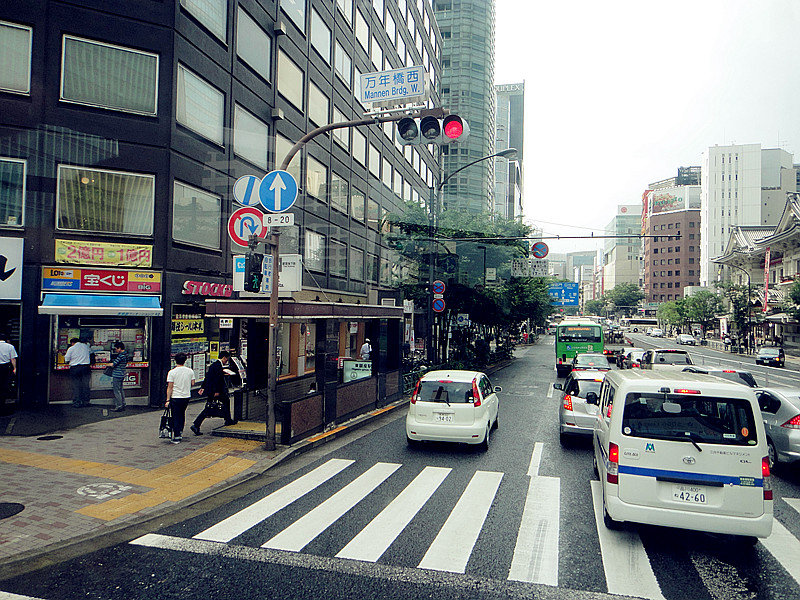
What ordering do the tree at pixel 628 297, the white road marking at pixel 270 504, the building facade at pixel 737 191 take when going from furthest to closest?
the tree at pixel 628 297, the building facade at pixel 737 191, the white road marking at pixel 270 504

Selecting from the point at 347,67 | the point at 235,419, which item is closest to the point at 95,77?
the point at 235,419

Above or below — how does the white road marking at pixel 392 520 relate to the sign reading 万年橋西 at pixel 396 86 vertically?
below

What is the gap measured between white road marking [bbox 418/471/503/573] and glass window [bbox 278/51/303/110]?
1971 cm

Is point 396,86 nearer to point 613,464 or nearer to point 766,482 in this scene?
point 613,464

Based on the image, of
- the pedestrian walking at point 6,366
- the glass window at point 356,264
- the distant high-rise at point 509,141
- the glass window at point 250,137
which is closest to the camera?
the pedestrian walking at point 6,366

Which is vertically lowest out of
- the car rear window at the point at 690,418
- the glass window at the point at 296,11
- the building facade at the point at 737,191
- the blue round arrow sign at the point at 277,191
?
the car rear window at the point at 690,418

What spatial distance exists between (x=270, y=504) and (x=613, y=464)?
15.4 feet

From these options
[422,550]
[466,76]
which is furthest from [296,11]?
[466,76]

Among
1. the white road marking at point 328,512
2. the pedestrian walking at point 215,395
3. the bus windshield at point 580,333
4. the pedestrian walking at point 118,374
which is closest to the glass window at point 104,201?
the pedestrian walking at point 118,374

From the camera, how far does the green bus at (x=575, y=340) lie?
3062cm

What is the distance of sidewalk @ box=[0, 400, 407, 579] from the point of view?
266 inches

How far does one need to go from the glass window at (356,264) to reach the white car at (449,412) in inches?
820

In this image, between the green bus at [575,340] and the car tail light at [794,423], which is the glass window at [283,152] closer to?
the green bus at [575,340]

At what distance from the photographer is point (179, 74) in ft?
54.0
